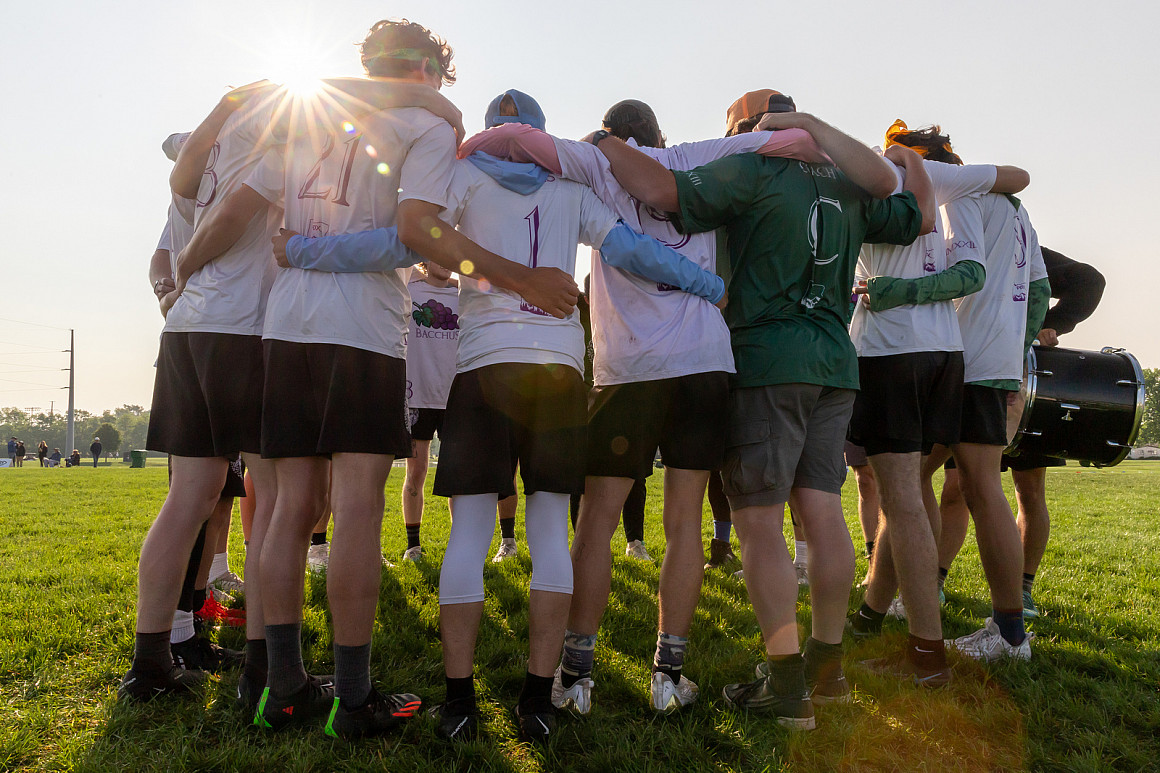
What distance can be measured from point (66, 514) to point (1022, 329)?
10.6 metres

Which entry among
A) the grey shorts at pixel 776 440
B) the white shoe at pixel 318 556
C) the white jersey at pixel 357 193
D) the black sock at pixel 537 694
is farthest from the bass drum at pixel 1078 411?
the white shoe at pixel 318 556

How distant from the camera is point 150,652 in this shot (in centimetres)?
263

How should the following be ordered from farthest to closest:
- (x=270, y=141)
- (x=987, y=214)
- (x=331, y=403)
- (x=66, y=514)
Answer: (x=66, y=514) < (x=987, y=214) < (x=270, y=141) < (x=331, y=403)

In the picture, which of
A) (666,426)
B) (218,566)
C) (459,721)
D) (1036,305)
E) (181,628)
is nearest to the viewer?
(459,721)

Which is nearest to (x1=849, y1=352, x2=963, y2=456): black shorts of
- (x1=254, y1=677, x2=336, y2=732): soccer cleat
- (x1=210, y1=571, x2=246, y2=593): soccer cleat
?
(x1=254, y1=677, x2=336, y2=732): soccer cleat

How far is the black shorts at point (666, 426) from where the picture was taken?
2619 millimetres

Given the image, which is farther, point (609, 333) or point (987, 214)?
point (987, 214)

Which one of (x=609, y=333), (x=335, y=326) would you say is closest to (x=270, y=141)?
(x=335, y=326)

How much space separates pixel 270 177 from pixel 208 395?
2.86ft

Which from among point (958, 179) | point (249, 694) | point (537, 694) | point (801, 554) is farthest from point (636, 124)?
point (801, 554)

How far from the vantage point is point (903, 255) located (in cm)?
335

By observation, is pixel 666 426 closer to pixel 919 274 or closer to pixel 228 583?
pixel 919 274

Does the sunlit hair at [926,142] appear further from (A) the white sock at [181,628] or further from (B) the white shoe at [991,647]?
(A) the white sock at [181,628]

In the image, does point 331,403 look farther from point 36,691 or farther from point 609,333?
point 36,691
